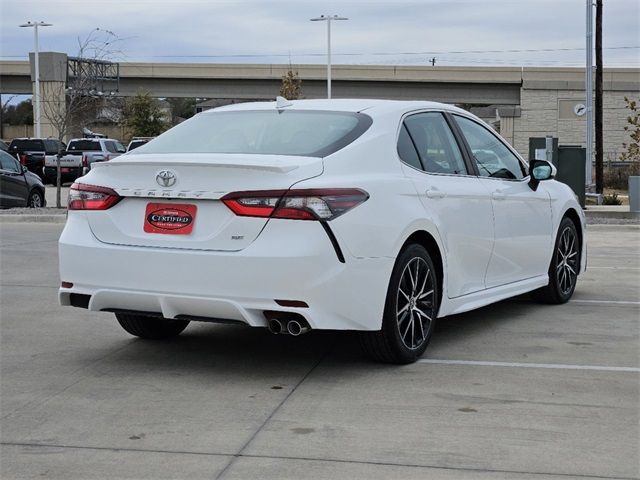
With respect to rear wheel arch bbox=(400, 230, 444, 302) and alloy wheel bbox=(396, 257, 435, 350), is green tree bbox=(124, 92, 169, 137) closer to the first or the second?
rear wheel arch bbox=(400, 230, 444, 302)

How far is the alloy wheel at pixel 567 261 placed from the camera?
29.0ft

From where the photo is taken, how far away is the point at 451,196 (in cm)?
690

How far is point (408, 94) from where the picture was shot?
225 feet

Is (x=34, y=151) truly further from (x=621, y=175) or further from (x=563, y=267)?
(x=563, y=267)

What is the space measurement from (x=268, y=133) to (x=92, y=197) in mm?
1158

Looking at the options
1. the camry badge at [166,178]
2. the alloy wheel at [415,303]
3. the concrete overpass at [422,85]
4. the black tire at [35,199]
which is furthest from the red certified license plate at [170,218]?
the concrete overpass at [422,85]

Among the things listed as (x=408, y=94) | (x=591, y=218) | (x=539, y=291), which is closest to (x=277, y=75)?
(x=408, y=94)

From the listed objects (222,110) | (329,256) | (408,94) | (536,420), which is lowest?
(536,420)

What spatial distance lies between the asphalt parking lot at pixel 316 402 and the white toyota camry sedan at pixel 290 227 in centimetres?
38

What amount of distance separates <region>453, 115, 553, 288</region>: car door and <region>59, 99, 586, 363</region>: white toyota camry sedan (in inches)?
11.6

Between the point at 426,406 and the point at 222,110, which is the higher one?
the point at 222,110

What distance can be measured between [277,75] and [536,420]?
63.8 meters

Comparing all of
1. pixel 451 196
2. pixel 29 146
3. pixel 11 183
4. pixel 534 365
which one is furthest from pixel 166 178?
pixel 29 146

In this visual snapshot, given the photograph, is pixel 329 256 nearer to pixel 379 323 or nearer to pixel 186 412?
pixel 379 323
